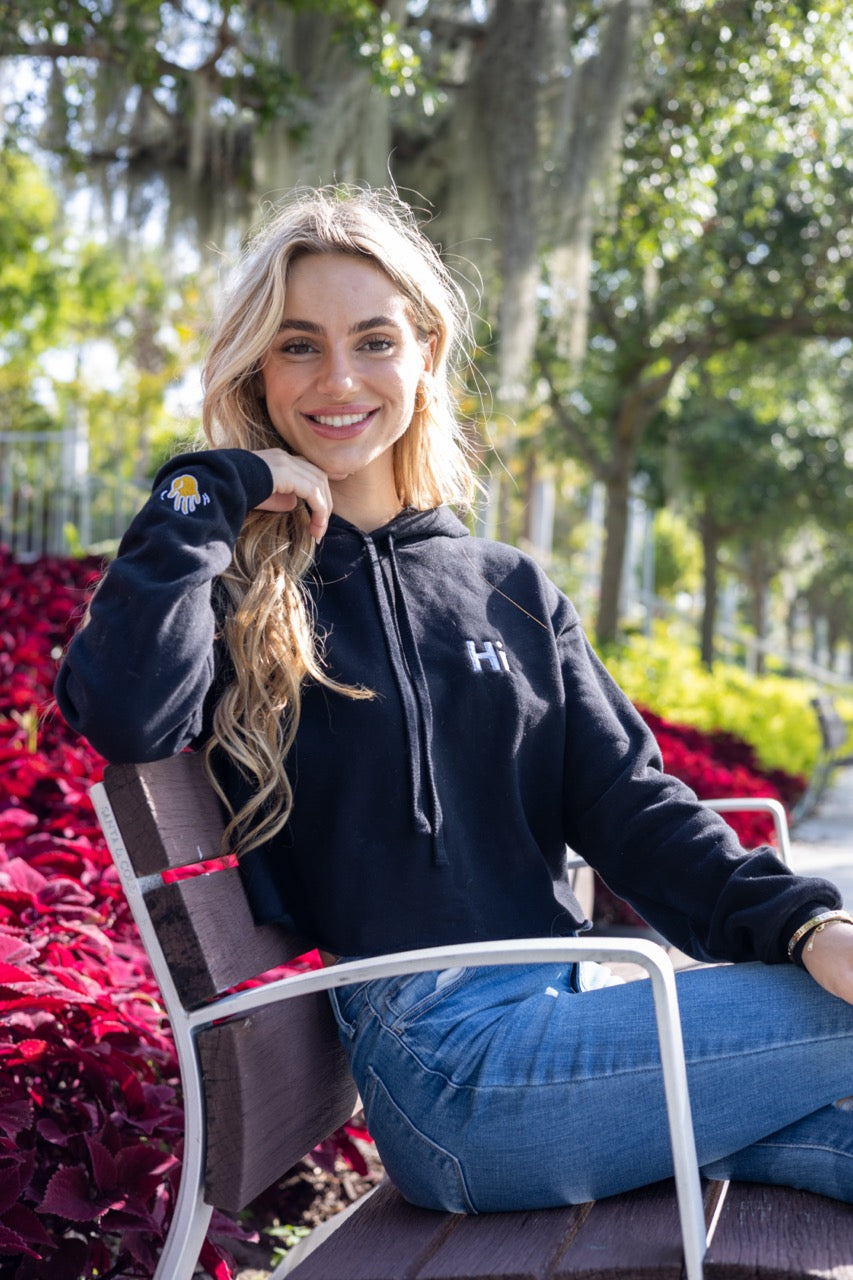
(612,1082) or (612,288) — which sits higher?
(612,288)

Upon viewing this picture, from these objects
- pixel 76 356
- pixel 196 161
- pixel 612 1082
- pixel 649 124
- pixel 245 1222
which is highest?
pixel 76 356

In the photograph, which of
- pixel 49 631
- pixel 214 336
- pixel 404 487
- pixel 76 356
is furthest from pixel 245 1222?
pixel 76 356

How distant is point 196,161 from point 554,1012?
19.6ft

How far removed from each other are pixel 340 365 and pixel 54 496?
9005 millimetres

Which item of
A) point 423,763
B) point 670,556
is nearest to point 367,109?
point 423,763

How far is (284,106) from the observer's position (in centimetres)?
639

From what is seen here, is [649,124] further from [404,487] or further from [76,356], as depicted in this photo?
[76,356]

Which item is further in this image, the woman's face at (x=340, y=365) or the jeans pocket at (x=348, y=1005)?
the woman's face at (x=340, y=365)

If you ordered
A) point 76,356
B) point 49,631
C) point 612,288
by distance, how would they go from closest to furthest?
point 49,631
point 612,288
point 76,356

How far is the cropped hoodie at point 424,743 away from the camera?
1.73 metres

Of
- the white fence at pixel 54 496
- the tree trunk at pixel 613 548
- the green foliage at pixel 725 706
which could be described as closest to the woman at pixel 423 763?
the green foliage at pixel 725 706

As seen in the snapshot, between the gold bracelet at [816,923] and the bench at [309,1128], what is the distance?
236mm

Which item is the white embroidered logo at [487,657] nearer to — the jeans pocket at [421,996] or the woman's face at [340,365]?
the woman's face at [340,365]

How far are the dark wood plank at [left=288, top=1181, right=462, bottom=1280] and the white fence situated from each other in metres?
8.95
